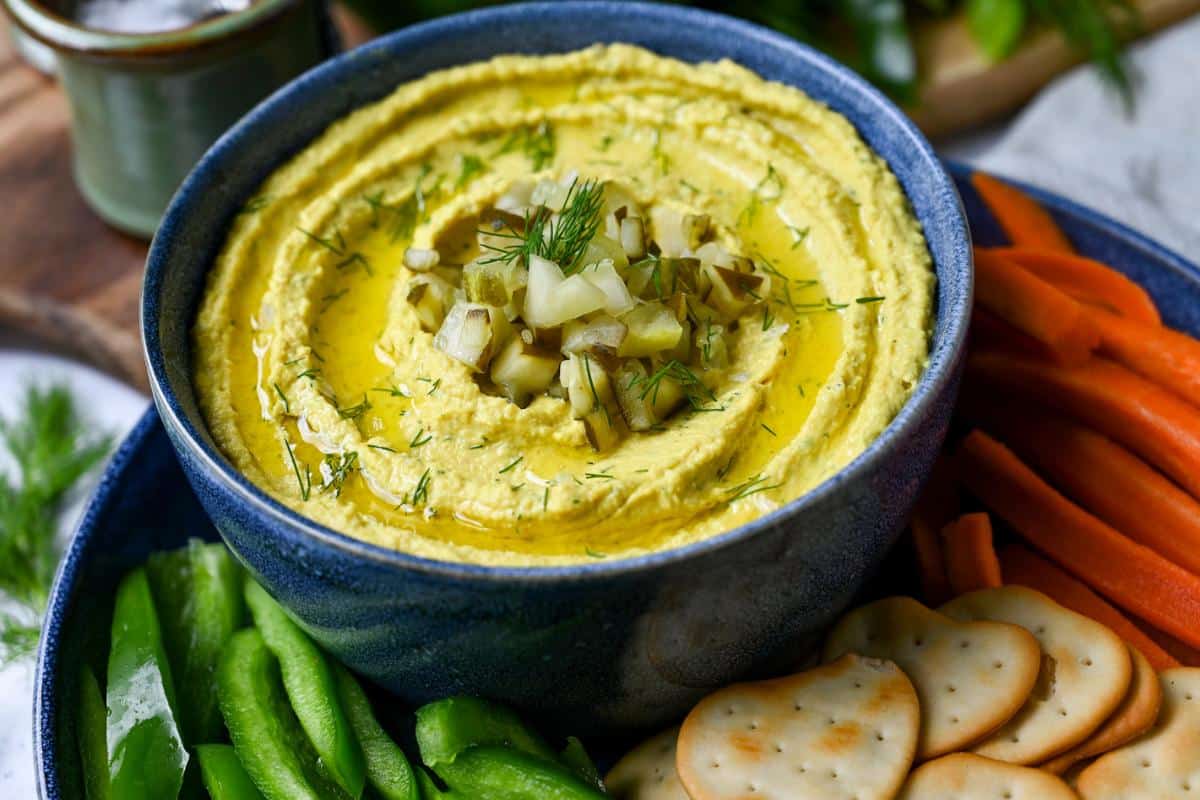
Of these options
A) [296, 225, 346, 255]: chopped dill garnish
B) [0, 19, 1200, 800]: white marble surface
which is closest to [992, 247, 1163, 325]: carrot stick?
[0, 19, 1200, 800]: white marble surface

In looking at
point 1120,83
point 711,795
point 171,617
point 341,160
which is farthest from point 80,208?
point 1120,83

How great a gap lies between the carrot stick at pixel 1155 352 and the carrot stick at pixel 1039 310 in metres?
0.05

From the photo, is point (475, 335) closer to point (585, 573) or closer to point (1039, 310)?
point (585, 573)

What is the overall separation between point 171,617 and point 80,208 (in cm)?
209

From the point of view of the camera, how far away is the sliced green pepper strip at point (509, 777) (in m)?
2.80

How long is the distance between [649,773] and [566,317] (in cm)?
101

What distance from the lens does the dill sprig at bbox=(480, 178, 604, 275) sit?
3.05 metres

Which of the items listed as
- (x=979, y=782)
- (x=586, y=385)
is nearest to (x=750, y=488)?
(x=586, y=385)

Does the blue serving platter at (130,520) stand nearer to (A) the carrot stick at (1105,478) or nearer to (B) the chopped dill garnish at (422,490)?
(A) the carrot stick at (1105,478)

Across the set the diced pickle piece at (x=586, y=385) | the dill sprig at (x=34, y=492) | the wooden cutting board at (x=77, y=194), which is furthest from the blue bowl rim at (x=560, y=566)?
the wooden cutting board at (x=77, y=194)

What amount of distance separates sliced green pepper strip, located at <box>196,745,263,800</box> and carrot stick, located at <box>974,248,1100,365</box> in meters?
2.08

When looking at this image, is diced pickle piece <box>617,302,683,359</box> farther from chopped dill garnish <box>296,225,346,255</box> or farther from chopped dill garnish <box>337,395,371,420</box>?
chopped dill garnish <box>296,225,346,255</box>

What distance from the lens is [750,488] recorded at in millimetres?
2781

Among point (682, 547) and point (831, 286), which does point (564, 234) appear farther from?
point (682, 547)
